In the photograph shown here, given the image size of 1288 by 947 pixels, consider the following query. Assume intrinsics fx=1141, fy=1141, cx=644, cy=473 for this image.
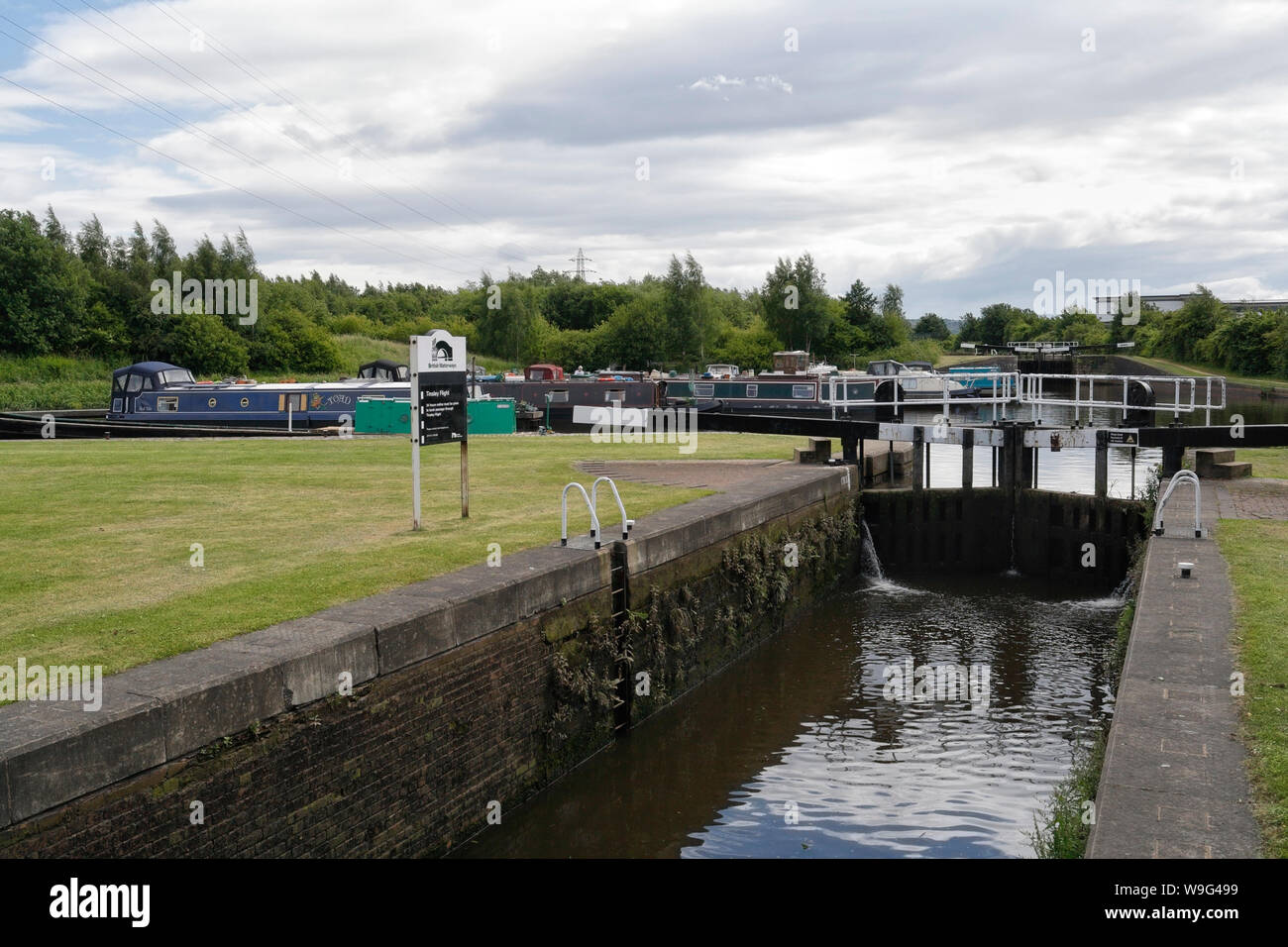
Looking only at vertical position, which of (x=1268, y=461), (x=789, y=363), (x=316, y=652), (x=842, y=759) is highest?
(x=789, y=363)

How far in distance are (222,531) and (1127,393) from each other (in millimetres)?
14823

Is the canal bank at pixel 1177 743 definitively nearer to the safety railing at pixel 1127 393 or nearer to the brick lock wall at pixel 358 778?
the brick lock wall at pixel 358 778

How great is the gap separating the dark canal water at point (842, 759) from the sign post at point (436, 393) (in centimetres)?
342

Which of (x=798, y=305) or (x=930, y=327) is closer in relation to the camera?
(x=798, y=305)

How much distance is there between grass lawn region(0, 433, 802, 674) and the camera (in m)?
7.42

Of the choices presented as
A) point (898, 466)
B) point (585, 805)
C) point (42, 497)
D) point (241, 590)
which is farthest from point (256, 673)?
point (898, 466)

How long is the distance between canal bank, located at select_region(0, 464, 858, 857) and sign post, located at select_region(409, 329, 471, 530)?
1.80 m

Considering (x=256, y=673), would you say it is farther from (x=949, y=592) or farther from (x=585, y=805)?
(x=949, y=592)

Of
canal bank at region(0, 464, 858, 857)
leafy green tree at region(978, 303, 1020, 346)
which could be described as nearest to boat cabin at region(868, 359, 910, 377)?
canal bank at region(0, 464, 858, 857)

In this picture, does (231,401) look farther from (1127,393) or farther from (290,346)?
(290,346)

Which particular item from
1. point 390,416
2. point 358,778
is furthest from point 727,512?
point 390,416

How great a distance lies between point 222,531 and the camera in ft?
36.2

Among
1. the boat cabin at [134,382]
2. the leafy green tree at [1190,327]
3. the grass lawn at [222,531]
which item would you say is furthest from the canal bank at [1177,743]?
the leafy green tree at [1190,327]
